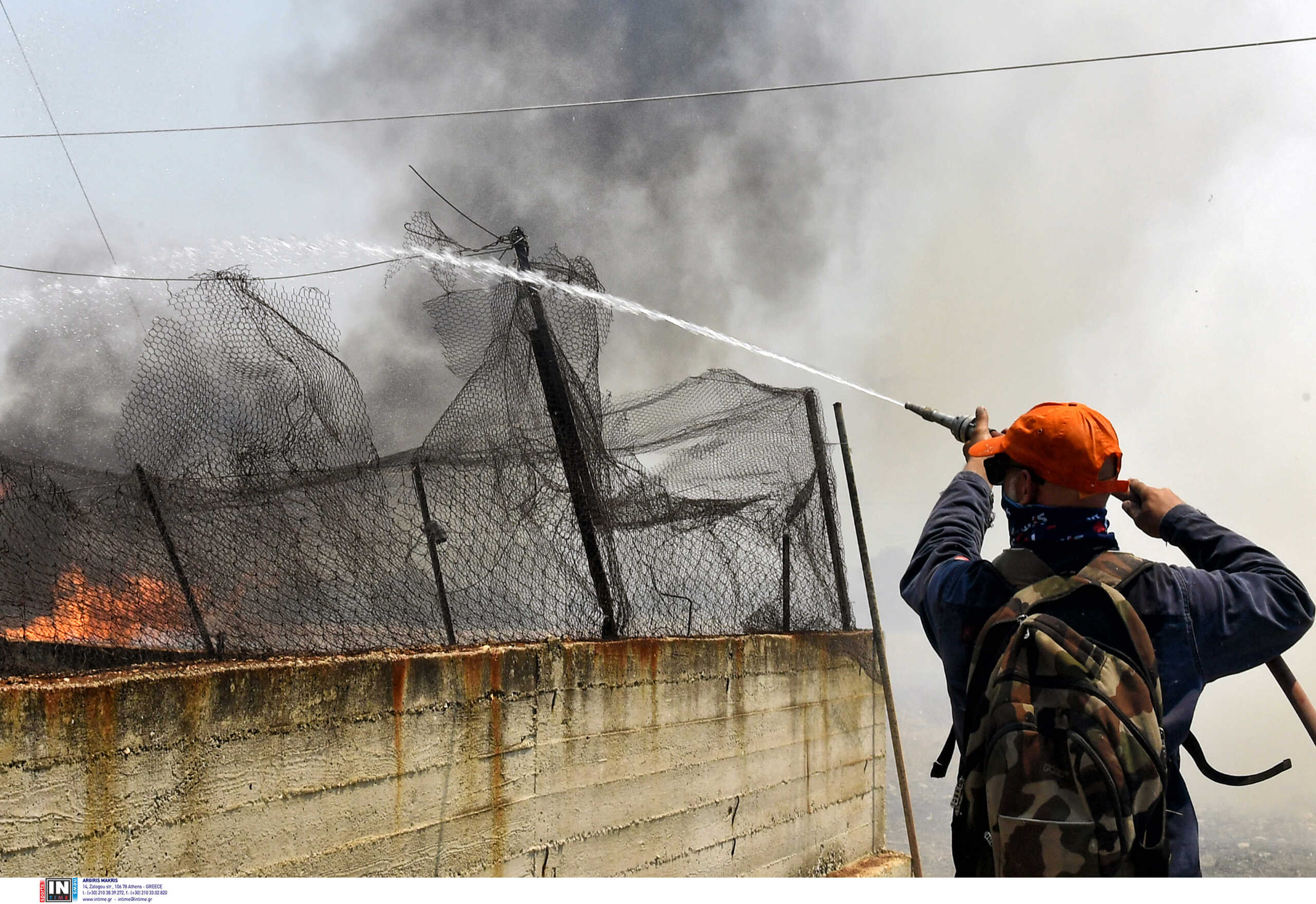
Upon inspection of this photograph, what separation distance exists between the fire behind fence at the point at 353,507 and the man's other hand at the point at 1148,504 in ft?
8.30

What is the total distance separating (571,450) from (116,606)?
1.90m

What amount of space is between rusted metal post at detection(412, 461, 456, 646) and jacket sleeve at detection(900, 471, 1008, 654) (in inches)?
87.1

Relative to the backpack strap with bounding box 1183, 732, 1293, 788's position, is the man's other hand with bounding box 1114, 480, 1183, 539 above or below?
above

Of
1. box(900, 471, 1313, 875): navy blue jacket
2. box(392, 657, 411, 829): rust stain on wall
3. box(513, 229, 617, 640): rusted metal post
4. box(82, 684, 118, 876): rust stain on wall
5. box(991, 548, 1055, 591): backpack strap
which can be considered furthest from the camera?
box(513, 229, 617, 640): rusted metal post

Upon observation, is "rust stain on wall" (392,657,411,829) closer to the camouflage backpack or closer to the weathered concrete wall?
the weathered concrete wall

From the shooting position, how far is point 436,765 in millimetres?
3391

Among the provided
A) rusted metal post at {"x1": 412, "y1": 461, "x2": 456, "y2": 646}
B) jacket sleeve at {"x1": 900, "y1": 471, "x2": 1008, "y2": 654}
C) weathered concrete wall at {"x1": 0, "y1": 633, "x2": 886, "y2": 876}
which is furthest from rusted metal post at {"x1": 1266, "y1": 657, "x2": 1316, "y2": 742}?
rusted metal post at {"x1": 412, "y1": 461, "x2": 456, "y2": 646}

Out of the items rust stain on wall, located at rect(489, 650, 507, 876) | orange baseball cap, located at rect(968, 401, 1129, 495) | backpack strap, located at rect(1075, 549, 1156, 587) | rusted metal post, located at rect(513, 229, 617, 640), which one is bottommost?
rust stain on wall, located at rect(489, 650, 507, 876)

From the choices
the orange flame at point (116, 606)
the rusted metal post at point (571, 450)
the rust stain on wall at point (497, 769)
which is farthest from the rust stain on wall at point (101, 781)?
the rusted metal post at point (571, 450)

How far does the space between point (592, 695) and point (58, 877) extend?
2.00 m

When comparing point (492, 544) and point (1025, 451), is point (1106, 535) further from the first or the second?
point (492, 544)

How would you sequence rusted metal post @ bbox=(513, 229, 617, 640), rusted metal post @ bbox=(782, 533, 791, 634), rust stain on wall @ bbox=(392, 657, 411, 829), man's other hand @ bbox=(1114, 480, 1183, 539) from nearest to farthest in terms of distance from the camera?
1. man's other hand @ bbox=(1114, 480, 1183, 539)
2. rust stain on wall @ bbox=(392, 657, 411, 829)
3. rusted metal post @ bbox=(513, 229, 617, 640)
4. rusted metal post @ bbox=(782, 533, 791, 634)

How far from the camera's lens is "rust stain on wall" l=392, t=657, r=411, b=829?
3262 millimetres

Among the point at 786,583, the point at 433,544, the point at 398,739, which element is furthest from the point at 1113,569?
the point at 786,583
